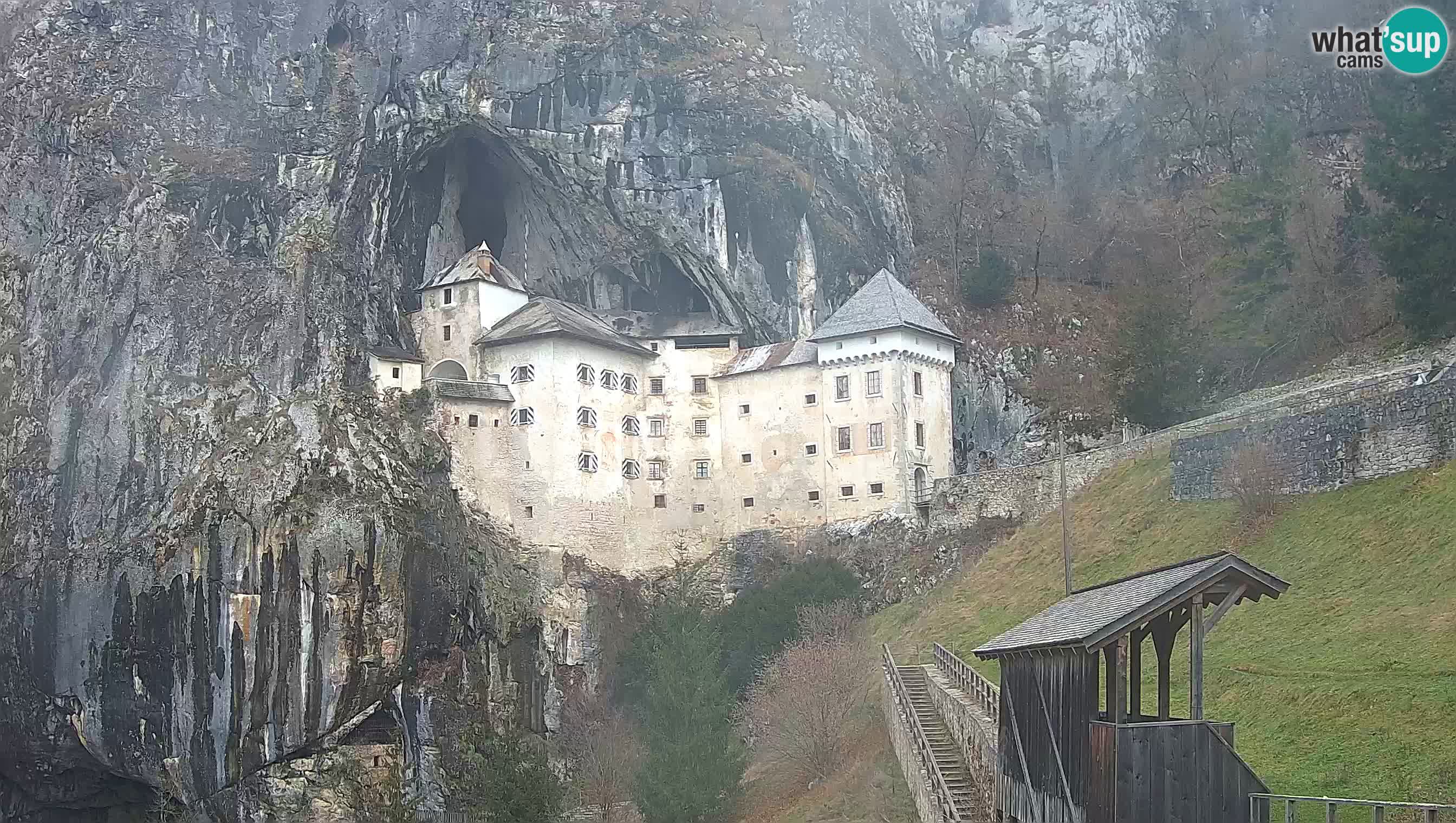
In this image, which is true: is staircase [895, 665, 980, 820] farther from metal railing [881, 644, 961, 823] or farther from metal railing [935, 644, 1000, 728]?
metal railing [935, 644, 1000, 728]

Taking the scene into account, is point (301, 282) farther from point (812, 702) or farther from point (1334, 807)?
point (1334, 807)

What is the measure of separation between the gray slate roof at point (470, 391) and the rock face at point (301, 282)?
1220 mm

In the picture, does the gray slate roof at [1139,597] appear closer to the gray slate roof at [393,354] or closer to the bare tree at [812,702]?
the bare tree at [812,702]

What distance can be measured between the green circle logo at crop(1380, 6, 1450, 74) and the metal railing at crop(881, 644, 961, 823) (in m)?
24.7

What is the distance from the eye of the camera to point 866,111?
6550cm

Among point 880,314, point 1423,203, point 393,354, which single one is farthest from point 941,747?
point 393,354

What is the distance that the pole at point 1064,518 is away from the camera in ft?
122

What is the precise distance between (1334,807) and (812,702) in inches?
916

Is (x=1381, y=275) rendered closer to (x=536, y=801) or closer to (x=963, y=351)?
(x=963, y=351)

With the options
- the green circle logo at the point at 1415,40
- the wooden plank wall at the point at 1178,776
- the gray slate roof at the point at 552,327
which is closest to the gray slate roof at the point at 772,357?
the gray slate roof at the point at 552,327

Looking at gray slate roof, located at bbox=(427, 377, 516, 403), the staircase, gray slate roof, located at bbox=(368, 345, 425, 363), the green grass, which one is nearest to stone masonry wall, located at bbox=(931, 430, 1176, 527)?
the green grass

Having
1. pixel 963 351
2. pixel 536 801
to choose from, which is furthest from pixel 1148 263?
pixel 536 801

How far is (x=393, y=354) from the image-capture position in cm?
5756

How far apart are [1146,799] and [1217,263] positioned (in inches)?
1866
